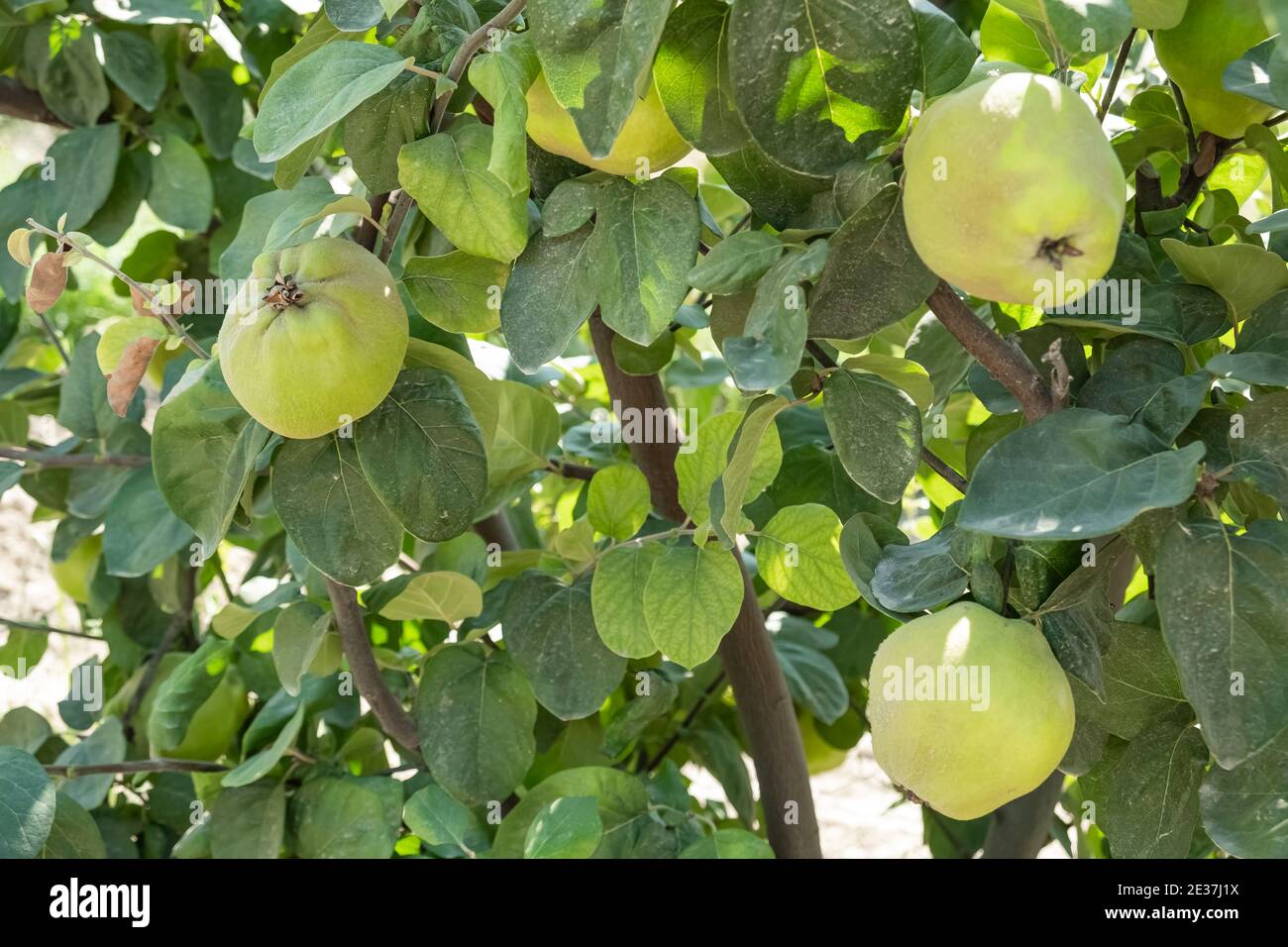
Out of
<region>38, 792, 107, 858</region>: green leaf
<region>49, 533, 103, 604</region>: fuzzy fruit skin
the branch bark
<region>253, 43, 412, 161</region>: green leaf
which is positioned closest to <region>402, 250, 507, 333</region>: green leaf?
→ <region>253, 43, 412, 161</region>: green leaf

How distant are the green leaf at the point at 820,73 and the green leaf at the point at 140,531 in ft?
1.88

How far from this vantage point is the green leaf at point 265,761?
0.76 m

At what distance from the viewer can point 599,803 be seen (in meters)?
0.74

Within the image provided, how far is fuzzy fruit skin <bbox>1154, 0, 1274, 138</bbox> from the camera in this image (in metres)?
0.55

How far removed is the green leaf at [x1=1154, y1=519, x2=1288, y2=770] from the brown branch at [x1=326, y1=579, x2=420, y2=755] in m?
0.41

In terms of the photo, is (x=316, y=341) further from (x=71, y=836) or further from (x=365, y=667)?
(x=71, y=836)

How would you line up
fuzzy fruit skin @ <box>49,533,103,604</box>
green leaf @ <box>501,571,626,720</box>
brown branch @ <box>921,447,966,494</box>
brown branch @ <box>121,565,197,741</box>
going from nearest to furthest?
brown branch @ <box>921,447,966,494</box> → green leaf @ <box>501,571,626,720</box> → brown branch @ <box>121,565,197,741</box> → fuzzy fruit skin @ <box>49,533,103,604</box>

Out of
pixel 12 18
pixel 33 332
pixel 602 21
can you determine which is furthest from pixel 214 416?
pixel 33 332

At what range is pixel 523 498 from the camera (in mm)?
1188

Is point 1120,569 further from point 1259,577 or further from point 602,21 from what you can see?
point 602,21

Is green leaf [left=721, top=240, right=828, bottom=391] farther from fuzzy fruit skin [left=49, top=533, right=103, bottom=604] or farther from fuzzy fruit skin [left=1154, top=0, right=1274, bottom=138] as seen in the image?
fuzzy fruit skin [left=49, top=533, right=103, bottom=604]

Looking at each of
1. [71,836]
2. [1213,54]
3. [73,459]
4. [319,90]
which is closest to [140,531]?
[73,459]

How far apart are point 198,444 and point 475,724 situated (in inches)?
9.3

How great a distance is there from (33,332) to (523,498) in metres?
0.53
